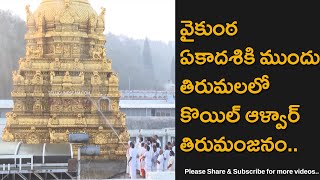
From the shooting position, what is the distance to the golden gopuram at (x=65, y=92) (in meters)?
10.5

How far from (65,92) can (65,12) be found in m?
1.72

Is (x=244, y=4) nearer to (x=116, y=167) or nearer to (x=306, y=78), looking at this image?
(x=306, y=78)

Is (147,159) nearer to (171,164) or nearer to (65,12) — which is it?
(171,164)

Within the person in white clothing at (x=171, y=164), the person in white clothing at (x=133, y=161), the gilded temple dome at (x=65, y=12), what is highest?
the gilded temple dome at (x=65, y=12)

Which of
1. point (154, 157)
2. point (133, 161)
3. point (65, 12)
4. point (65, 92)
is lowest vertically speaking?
point (133, 161)

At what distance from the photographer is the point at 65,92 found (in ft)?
34.9

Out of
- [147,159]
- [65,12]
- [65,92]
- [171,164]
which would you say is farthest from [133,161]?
[65,12]

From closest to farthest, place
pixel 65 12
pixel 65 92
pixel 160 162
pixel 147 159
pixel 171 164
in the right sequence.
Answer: pixel 171 164 → pixel 160 162 → pixel 147 159 → pixel 65 92 → pixel 65 12

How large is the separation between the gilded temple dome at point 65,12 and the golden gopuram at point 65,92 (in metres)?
0.02

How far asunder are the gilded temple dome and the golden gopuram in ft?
0.07

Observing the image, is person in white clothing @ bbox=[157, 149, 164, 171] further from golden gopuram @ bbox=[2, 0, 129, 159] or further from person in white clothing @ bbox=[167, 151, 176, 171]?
golden gopuram @ bbox=[2, 0, 129, 159]

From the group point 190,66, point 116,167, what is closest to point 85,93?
point 116,167

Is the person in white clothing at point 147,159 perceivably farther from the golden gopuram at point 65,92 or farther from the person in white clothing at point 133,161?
the golden gopuram at point 65,92

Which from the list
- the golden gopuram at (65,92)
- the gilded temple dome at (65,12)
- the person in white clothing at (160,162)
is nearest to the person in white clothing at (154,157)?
the person in white clothing at (160,162)
